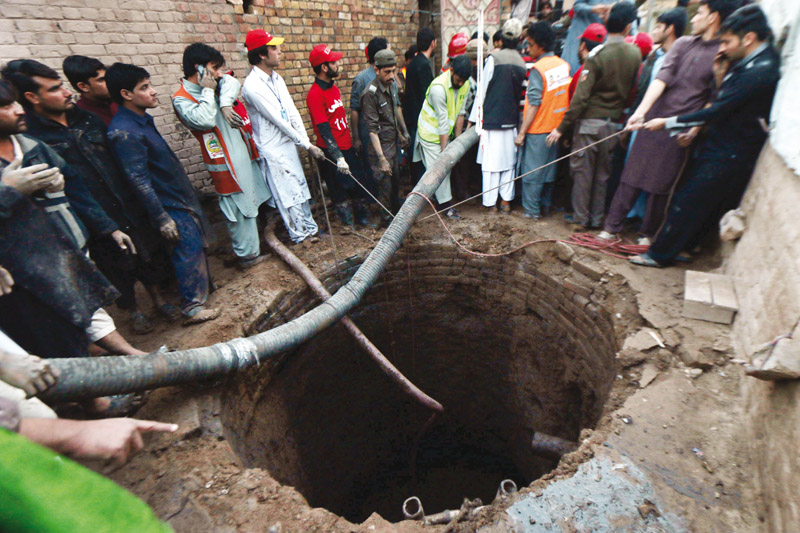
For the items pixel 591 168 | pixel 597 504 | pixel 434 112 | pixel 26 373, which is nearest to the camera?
pixel 26 373

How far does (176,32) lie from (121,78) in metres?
1.70

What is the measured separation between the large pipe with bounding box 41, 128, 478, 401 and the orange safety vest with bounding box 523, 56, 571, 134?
1287mm

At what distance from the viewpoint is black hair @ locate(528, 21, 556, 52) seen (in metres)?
3.81

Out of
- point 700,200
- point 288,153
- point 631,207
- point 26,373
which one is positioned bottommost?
point 631,207

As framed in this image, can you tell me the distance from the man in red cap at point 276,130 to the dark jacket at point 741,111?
3.26 metres

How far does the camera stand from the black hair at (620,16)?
3.22 meters

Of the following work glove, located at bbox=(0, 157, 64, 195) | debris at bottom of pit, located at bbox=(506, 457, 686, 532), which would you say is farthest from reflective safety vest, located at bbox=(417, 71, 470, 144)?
debris at bottom of pit, located at bbox=(506, 457, 686, 532)

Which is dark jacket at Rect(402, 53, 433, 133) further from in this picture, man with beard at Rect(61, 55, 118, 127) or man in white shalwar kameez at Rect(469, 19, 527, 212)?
man with beard at Rect(61, 55, 118, 127)

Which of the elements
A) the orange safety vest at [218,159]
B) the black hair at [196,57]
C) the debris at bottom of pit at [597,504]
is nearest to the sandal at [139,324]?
the orange safety vest at [218,159]

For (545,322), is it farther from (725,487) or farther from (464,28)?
(464,28)

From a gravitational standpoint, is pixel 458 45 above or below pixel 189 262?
above

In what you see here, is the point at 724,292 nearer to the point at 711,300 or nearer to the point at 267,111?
the point at 711,300

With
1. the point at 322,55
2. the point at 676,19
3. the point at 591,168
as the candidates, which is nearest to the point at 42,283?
the point at 322,55

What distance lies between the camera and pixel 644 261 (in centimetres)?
340
